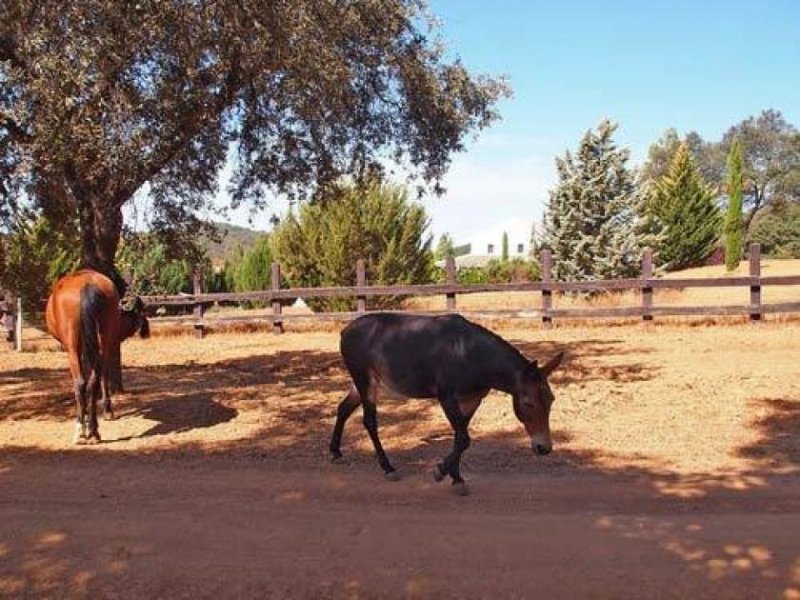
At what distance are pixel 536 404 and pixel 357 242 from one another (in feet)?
73.0

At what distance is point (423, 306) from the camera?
29.0 m

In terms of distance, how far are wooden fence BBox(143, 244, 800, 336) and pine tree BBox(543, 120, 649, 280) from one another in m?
11.5

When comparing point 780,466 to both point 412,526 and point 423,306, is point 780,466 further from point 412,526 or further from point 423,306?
point 423,306

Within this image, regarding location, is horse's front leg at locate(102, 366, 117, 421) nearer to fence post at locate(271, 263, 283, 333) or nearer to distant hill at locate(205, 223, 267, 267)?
distant hill at locate(205, 223, 267, 267)

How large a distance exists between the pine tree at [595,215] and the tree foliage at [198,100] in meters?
20.4

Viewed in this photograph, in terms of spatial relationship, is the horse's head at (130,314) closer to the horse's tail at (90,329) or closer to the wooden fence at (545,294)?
the horse's tail at (90,329)

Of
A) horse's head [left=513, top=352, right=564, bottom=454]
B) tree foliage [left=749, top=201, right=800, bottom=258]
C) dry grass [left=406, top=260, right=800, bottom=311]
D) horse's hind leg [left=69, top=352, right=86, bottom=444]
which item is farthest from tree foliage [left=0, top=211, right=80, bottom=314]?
tree foliage [left=749, top=201, right=800, bottom=258]

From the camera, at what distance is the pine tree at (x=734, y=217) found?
4303 centimetres

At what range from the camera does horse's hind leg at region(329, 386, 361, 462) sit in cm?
759

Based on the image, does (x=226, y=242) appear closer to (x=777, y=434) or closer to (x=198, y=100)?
(x=198, y=100)

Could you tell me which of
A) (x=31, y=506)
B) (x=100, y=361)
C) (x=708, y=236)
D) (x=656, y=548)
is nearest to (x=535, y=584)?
(x=656, y=548)

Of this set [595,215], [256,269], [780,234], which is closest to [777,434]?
[595,215]

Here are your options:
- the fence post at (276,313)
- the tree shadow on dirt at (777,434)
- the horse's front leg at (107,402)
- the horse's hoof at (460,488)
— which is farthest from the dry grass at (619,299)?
the horse's hoof at (460,488)

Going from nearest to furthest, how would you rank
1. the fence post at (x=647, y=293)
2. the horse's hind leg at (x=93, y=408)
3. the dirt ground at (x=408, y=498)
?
1. the dirt ground at (x=408, y=498)
2. the horse's hind leg at (x=93, y=408)
3. the fence post at (x=647, y=293)
